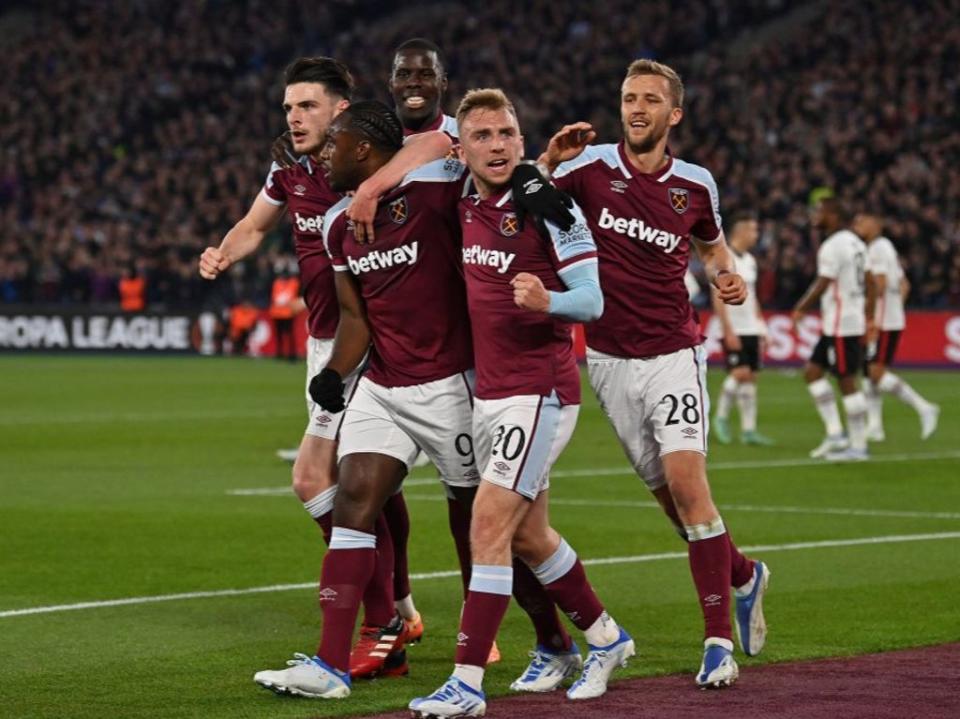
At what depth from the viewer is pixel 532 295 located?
6691 millimetres

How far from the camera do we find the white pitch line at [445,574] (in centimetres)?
959

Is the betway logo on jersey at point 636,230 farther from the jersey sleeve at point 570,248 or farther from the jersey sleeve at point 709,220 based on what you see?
the jersey sleeve at point 570,248

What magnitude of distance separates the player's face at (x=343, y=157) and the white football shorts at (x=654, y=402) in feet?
4.19

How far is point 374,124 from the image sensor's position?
7590 mm

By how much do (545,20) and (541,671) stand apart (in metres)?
37.5

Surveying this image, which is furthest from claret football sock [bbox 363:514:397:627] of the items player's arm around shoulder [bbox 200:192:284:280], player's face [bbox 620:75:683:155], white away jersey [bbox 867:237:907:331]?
white away jersey [bbox 867:237:907:331]

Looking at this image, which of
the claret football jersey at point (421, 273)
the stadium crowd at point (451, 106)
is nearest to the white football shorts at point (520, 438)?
the claret football jersey at point (421, 273)

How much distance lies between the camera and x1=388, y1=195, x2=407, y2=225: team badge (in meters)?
7.50

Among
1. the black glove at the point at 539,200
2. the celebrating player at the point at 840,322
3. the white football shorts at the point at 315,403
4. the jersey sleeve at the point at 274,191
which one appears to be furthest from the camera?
the celebrating player at the point at 840,322

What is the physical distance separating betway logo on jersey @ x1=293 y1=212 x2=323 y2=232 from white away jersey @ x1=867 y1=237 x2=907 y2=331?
42.6ft

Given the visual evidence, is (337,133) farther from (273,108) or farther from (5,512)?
(273,108)

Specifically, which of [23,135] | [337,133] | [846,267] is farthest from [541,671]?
[23,135]

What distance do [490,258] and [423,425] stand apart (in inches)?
30.3


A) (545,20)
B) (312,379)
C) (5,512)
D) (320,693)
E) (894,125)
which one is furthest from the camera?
(545,20)
